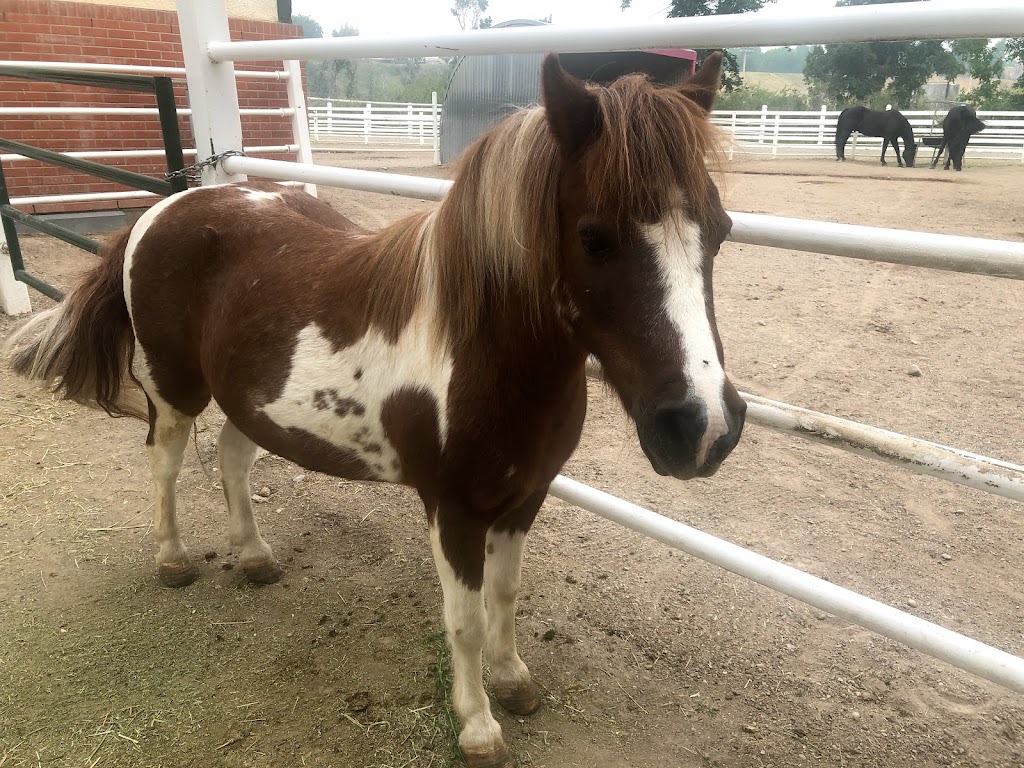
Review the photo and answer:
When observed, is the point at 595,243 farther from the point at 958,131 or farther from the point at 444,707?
the point at 958,131

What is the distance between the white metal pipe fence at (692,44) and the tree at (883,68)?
10.5 metres

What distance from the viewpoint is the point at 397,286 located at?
161 centimetres

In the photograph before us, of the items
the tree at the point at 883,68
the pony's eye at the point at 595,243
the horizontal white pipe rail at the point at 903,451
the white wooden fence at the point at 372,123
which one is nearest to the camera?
the pony's eye at the point at 595,243

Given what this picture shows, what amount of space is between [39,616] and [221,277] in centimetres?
135

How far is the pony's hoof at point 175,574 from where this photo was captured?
246cm

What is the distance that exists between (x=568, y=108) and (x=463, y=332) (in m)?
0.52

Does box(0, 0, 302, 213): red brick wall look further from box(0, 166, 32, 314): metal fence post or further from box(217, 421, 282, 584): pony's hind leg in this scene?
box(217, 421, 282, 584): pony's hind leg

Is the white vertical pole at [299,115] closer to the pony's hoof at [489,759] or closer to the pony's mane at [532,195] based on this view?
the pony's mane at [532,195]

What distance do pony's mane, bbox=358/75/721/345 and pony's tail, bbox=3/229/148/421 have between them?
46.4 inches

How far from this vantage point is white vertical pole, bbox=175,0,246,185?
2.65 m

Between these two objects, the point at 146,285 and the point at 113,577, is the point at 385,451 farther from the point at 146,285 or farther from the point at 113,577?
the point at 113,577

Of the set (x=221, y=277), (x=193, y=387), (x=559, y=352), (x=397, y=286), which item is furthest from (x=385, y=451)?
(x=193, y=387)

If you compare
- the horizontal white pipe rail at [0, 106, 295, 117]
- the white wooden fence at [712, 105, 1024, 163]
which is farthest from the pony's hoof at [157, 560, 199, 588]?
the white wooden fence at [712, 105, 1024, 163]

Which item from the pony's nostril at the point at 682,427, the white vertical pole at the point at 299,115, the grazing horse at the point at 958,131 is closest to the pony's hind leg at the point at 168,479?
the pony's nostril at the point at 682,427
